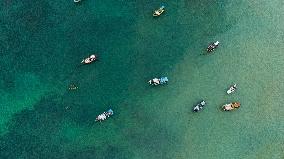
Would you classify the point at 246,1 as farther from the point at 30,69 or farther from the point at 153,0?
the point at 30,69

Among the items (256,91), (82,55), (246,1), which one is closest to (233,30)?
(246,1)

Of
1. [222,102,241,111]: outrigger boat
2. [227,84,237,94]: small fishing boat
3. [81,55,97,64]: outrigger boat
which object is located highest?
[81,55,97,64]: outrigger boat

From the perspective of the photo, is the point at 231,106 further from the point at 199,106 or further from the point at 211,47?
the point at 211,47

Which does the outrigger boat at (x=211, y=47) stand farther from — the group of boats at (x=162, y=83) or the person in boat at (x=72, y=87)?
the person in boat at (x=72, y=87)

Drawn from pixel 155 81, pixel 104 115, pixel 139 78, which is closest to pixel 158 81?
pixel 155 81

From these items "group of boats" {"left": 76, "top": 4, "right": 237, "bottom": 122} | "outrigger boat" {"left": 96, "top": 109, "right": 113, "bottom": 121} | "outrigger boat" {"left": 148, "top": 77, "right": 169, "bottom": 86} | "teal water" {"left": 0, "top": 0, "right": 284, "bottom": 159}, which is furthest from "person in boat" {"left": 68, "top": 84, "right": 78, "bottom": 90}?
"outrigger boat" {"left": 148, "top": 77, "right": 169, "bottom": 86}

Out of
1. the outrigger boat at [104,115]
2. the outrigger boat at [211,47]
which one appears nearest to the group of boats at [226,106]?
the outrigger boat at [211,47]

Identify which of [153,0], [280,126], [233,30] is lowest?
[280,126]

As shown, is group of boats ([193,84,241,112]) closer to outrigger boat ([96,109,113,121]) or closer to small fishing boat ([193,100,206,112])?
small fishing boat ([193,100,206,112])
